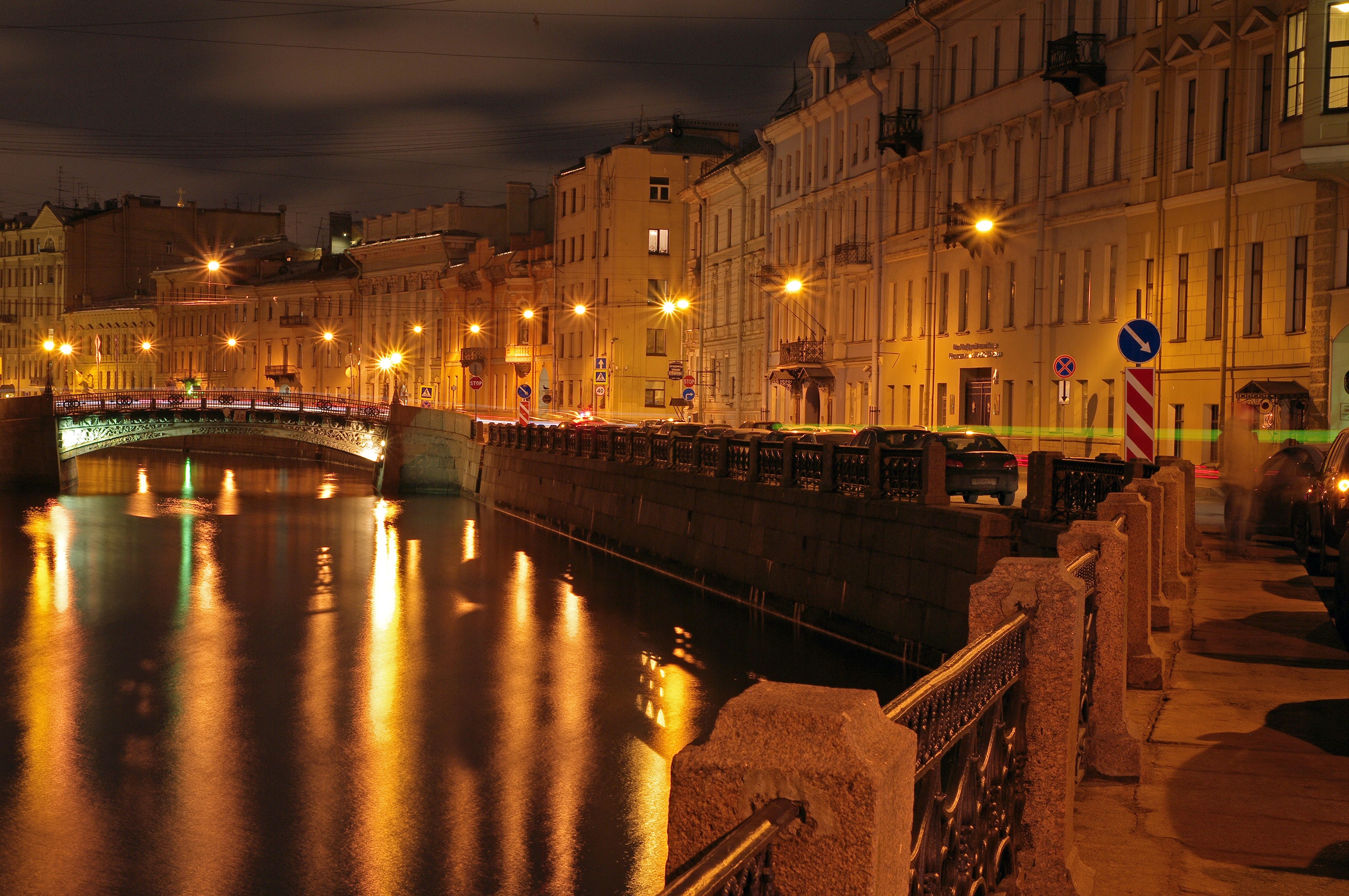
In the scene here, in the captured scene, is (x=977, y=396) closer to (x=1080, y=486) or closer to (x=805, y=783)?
(x=1080, y=486)

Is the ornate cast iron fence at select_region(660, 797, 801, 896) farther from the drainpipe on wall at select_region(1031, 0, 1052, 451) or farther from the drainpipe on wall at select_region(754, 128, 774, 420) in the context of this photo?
the drainpipe on wall at select_region(754, 128, 774, 420)

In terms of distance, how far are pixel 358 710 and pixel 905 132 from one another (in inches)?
1218

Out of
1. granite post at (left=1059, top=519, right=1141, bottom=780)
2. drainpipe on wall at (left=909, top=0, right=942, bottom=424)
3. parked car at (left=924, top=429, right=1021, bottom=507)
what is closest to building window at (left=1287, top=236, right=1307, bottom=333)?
parked car at (left=924, top=429, right=1021, bottom=507)

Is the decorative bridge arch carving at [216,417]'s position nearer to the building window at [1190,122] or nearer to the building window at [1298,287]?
the building window at [1190,122]

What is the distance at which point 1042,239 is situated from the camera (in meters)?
39.3

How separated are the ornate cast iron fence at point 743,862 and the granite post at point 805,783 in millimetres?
30

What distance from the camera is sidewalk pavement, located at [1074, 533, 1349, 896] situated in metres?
6.53

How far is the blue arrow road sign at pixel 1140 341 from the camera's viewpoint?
16.2 metres

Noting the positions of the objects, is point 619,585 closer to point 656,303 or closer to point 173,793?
point 173,793

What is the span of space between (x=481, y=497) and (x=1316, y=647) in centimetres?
4318

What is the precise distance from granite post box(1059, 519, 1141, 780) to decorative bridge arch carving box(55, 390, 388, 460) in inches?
2186

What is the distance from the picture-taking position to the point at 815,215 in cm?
5378

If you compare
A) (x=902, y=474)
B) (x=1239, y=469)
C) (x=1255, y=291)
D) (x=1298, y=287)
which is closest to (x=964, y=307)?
(x=1255, y=291)

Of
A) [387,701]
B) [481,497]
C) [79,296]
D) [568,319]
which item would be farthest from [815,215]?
[79,296]
